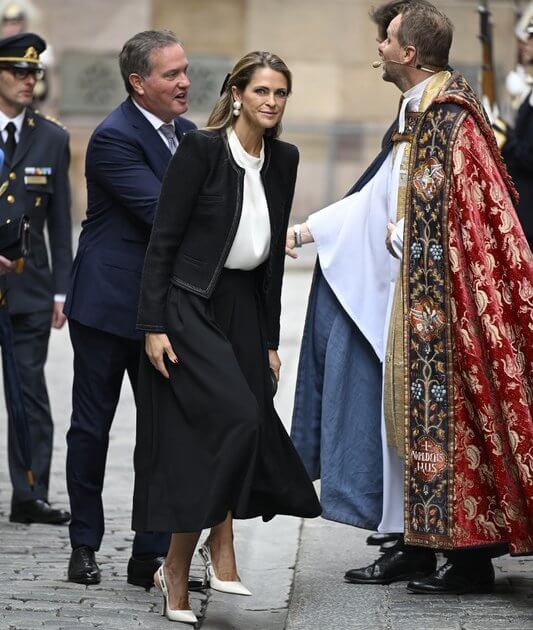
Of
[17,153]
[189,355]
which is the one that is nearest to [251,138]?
[189,355]

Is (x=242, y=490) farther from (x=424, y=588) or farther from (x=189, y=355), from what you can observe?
(x=424, y=588)

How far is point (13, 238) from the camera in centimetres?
650

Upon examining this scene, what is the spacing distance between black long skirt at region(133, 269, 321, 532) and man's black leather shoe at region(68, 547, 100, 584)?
0.69m

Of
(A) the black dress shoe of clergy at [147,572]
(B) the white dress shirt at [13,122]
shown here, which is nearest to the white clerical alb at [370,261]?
(A) the black dress shoe of clergy at [147,572]

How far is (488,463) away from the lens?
213 inches

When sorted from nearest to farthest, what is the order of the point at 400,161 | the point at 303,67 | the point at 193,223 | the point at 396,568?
the point at 193,223, the point at 400,161, the point at 396,568, the point at 303,67

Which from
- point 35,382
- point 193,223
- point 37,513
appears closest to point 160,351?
point 193,223

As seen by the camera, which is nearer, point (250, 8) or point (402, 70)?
point (402, 70)

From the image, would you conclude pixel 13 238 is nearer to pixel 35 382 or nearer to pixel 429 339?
pixel 35 382

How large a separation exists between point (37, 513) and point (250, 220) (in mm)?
2223

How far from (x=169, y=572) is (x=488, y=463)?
1.06 m

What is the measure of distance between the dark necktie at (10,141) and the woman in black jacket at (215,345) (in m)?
2.10

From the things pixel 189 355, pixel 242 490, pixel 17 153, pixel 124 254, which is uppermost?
pixel 17 153

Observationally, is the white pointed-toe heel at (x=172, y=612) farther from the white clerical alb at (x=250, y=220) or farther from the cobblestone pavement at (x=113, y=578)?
the white clerical alb at (x=250, y=220)
